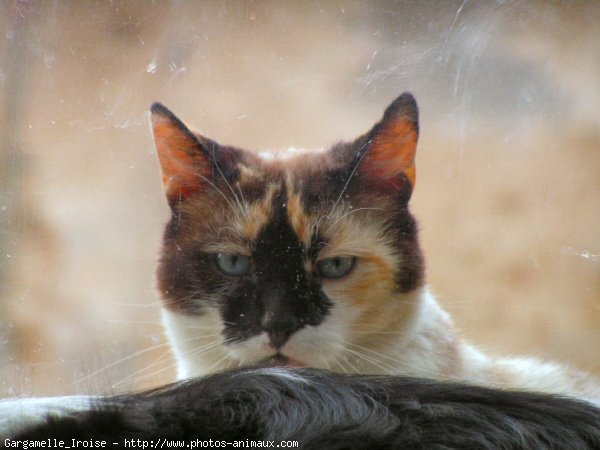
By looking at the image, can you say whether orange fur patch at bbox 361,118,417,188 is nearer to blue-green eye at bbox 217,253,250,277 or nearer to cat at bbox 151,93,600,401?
cat at bbox 151,93,600,401

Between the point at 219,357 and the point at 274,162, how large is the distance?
1.00 ft

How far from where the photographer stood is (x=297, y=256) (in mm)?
1131

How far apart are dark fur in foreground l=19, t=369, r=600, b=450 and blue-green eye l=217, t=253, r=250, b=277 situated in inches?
6.3

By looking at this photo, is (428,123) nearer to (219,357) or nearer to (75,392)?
(219,357)

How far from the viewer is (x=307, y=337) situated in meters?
1.12

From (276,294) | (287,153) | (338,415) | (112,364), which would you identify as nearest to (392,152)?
(287,153)

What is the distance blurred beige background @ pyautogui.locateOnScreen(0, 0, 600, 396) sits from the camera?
124cm

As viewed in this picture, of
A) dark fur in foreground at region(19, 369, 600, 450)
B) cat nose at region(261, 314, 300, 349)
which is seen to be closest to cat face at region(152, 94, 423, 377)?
cat nose at region(261, 314, 300, 349)

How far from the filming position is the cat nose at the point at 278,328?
1.10 metres

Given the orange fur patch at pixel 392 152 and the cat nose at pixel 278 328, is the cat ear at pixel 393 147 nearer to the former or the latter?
the orange fur patch at pixel 392 152

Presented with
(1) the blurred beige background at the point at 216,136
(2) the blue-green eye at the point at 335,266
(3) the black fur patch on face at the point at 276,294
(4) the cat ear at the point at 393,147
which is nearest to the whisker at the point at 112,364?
(1) the blurred beige background at the point at 216,136

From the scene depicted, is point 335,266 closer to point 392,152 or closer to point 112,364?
point 392,152

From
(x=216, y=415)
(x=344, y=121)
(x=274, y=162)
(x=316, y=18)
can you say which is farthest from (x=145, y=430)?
(x=316, y=18)

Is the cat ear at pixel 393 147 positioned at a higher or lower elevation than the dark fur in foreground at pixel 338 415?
higher
